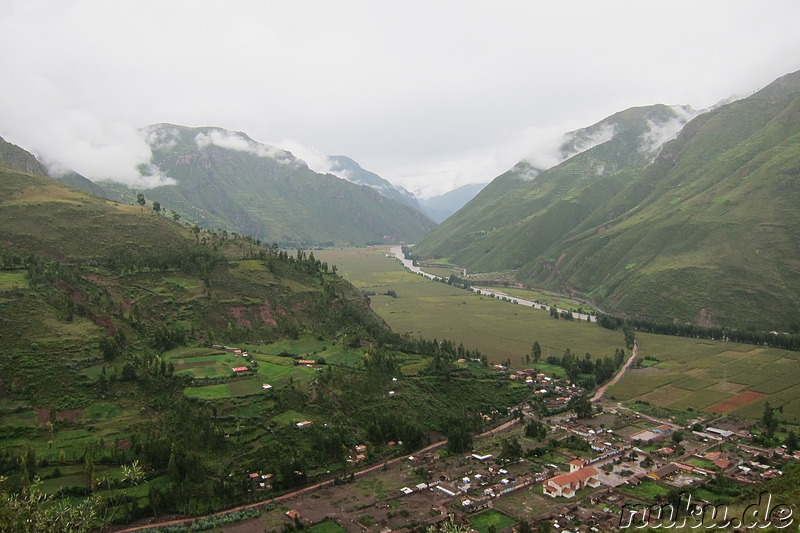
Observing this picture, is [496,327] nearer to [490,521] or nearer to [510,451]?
[510,451]

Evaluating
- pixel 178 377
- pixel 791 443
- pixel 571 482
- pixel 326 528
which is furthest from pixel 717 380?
pixel 178 377

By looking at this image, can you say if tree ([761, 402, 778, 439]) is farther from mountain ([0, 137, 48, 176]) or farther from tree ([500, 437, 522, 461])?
mountain ([0, 137, 48, 176])

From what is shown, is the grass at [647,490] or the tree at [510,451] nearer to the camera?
the grass at [647,490]

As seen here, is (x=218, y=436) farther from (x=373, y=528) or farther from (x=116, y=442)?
(x=373, y=528)

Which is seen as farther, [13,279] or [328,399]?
[13,279]

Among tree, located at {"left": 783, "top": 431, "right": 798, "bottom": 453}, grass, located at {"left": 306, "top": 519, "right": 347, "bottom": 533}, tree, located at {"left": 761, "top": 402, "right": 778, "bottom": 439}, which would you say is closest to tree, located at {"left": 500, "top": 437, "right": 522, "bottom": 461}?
grass, located at {"left": 306, "top": 519, "right": 347, "bottom": 533}

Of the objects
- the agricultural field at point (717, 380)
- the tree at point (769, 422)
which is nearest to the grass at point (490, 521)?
the tree at point (769, 422)

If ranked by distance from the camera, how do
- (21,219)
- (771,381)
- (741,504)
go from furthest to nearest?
(21,219)
(771,381)
(741,504)

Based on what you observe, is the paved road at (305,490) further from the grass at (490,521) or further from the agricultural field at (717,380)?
the agricultural field at (717,380)

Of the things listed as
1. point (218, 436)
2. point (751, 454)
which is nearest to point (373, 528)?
point (218, 436)

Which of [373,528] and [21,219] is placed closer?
[373,528]

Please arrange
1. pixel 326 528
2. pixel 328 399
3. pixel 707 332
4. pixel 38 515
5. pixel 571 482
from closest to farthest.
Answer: pixel 38 515 → pixel 326 528 → pixel 571 482 → pixel 328 399 → pixel 707 332
